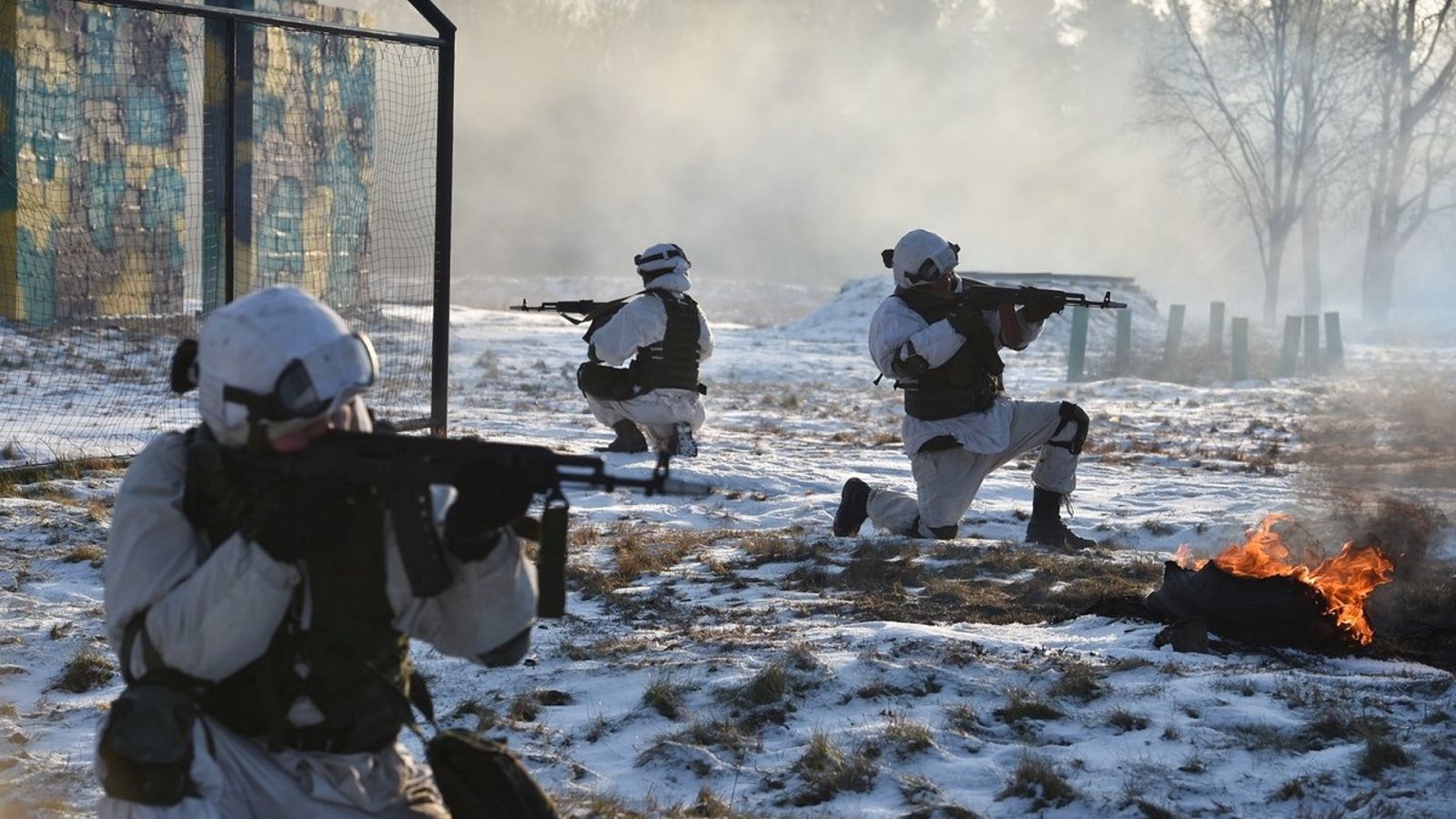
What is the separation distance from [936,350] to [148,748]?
608 centimetres

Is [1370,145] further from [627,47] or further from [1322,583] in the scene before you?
[1322,583]

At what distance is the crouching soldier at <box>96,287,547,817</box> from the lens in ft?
10.0

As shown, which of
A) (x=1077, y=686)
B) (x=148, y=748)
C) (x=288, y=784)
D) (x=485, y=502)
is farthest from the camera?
(x=1077, y=686)

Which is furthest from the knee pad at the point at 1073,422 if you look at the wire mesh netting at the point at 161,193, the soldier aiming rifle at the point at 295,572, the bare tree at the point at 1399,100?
the bare tree at the point at 1399,100

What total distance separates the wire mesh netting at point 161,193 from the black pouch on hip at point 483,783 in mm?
10105

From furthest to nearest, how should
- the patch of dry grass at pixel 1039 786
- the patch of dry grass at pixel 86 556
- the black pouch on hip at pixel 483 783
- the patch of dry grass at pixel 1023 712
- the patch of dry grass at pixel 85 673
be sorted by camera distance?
the patch of dry grass at pixel 86 556 < the patch of dry grass at pixel 85 673 < the patch of dry grass at pixel 1023 712 < the patch of dry grass at pixel 1039 786 < the black pouch on hip at pixel 483 783

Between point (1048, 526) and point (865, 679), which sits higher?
point (1048, 526)

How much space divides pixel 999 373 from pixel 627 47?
45693mm

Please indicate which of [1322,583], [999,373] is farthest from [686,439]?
[1322,583]

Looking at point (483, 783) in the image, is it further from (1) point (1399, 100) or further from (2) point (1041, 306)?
(1) point (1399, 100)

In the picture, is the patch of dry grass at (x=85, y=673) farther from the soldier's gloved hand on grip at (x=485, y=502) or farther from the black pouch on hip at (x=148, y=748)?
the soldier's gloved hand on grip at (x=485, y=502)

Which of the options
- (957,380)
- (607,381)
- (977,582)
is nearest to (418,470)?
(977,582)

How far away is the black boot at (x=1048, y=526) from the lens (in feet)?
28.6

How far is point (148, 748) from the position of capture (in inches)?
116
